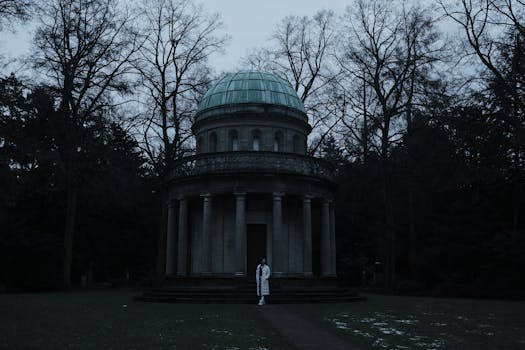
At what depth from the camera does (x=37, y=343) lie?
972 centimetres

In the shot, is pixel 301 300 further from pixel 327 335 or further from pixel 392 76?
pixel 392 76

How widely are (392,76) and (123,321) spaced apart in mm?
25303

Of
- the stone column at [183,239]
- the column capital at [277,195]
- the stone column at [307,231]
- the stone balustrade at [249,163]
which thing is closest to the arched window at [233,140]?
the stone balustrade at [249,163]

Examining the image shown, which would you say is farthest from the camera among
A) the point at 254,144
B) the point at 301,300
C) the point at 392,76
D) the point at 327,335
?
the point at 392,76

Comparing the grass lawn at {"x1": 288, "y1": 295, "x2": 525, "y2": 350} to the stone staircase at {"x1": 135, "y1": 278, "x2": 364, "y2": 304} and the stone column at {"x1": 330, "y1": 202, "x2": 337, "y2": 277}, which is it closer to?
the stone staircase at {"x1": 135, "y1": 278, "x2": 364, "y2": 304}

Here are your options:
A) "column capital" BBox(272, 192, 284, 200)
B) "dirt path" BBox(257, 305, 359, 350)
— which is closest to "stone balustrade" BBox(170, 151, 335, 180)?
"column capital" BBox(272, 192, 284, 200)

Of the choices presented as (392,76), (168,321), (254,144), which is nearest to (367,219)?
(392,76)

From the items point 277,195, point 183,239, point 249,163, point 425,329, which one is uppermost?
point 249,163

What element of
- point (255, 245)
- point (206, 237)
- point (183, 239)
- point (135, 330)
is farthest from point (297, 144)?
point (135, 330)

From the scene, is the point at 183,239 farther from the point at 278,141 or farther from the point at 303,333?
the point at 303,333

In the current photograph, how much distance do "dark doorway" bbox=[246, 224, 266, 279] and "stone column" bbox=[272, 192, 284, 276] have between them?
1831mm

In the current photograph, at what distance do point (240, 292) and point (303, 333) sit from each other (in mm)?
11197

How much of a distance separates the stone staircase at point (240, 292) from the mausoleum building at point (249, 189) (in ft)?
2.61

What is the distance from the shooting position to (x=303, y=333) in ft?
38.4
